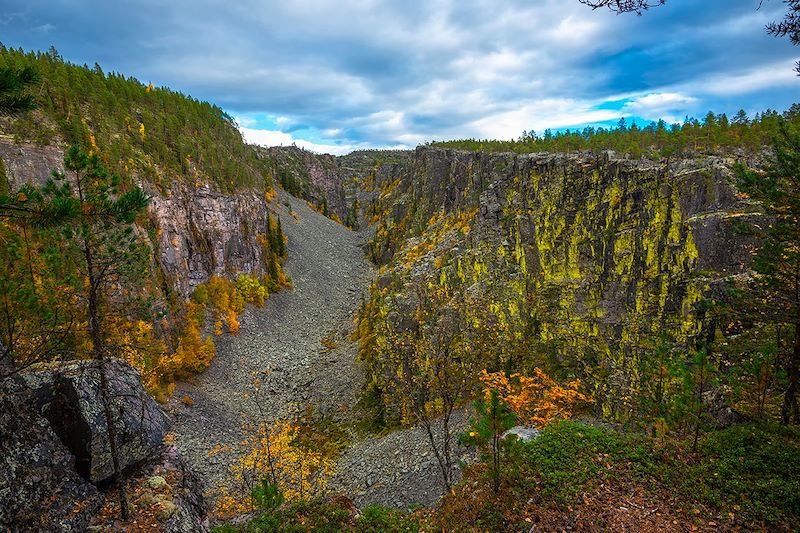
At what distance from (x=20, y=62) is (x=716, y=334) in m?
59.1

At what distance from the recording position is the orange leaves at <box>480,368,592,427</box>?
23547 millimetres

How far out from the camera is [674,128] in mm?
36625

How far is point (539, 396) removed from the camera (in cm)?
2655

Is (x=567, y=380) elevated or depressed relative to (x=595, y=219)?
depressed

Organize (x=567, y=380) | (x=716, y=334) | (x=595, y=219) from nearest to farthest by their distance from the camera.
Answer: (x=716, y=334) < (x=567, y=380) < (x=595, y=219)

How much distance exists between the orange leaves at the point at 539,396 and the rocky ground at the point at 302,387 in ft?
12.8

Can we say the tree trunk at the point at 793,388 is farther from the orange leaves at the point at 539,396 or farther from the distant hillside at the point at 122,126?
the distant hillside at the point at 122,126

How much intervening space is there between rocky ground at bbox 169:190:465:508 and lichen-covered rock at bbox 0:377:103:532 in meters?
10.2

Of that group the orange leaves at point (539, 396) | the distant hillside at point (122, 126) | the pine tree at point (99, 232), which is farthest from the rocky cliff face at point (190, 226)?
the orange leaves at point (539, 396)

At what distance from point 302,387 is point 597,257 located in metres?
28.2

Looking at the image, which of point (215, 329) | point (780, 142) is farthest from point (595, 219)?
point (215, 329)

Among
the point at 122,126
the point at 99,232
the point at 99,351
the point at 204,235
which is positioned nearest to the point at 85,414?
the point at 99,351

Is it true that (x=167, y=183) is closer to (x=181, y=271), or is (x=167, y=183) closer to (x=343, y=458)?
(x=181, y=271)

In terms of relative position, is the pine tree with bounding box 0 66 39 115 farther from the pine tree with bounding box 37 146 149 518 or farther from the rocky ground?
the rocky ground
